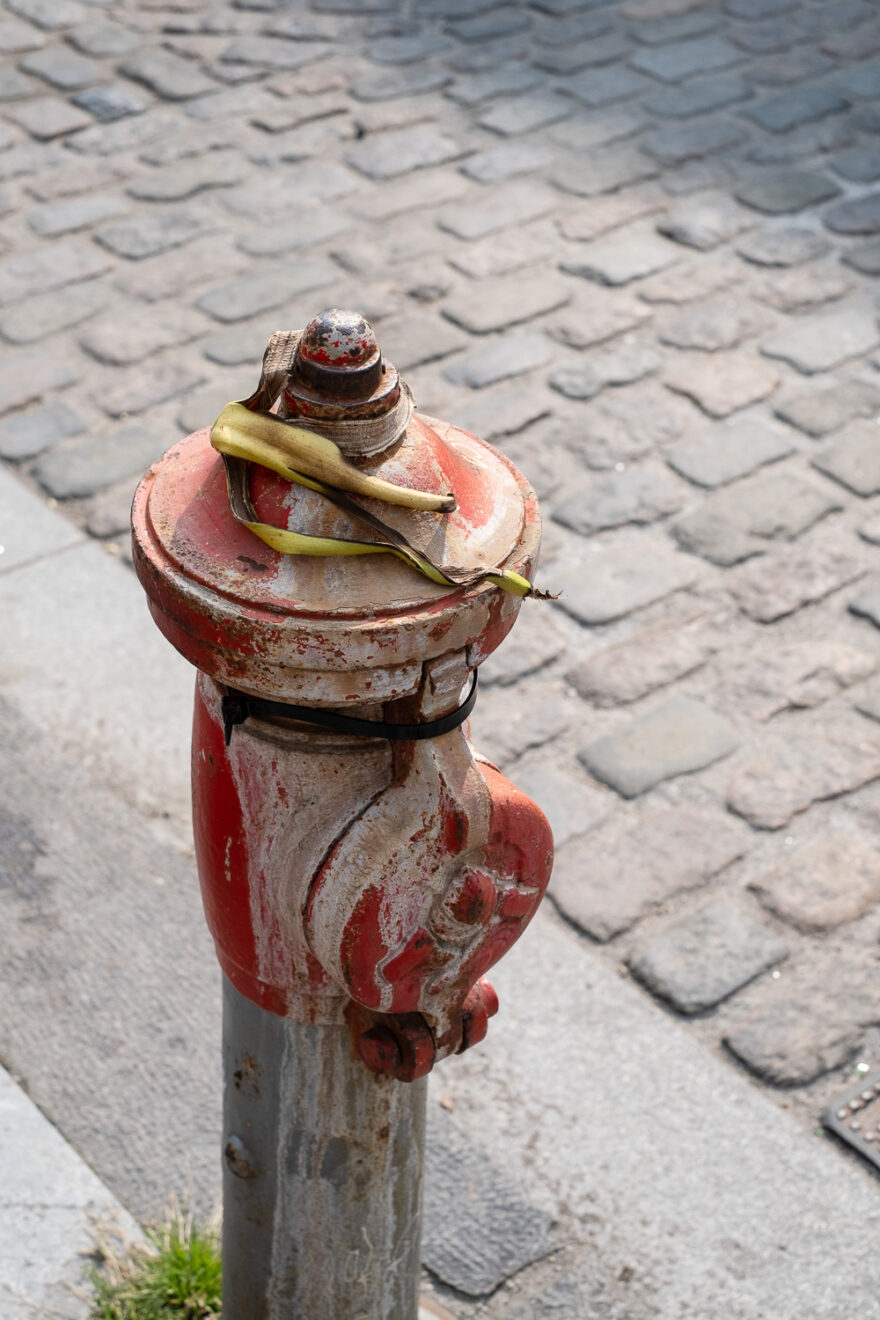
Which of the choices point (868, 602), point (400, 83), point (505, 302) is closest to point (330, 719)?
point (868, 602)

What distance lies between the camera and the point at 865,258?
5582mm

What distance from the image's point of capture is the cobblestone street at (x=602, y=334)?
3498mm

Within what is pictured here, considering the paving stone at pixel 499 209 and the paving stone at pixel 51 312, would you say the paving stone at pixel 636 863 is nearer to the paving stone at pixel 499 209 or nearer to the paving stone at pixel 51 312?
Result: the paving stone at pixel 51 312

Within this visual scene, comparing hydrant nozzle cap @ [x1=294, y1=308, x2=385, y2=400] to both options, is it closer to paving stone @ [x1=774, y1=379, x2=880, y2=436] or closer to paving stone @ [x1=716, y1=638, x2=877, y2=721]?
paving stone @ [x1=716, y1=638, x2=877, y2=721]

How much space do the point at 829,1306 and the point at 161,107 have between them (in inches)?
224

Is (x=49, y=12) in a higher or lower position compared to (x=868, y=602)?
higher

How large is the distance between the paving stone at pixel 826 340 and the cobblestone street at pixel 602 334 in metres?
0.02

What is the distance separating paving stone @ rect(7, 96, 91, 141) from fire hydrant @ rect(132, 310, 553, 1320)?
520 cm

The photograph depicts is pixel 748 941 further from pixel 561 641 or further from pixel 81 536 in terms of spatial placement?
pixel 81 536

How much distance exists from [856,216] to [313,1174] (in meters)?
4.91

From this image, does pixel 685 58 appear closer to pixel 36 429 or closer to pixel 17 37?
pixel 17 37

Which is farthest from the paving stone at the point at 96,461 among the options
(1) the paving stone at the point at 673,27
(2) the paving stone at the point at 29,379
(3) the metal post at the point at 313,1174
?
(1) the paving stone at the point at 673,27

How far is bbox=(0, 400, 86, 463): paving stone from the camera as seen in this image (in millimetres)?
4684

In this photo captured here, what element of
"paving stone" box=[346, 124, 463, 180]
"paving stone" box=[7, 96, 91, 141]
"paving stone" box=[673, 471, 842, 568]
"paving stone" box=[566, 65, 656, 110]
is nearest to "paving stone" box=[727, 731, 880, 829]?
"paving stone" box=[673, 471, 842, 568]
